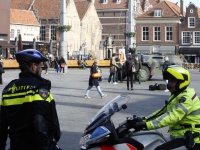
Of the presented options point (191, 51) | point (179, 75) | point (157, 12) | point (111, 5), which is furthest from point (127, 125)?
point (111, 5)

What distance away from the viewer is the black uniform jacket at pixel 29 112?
4.23 metres

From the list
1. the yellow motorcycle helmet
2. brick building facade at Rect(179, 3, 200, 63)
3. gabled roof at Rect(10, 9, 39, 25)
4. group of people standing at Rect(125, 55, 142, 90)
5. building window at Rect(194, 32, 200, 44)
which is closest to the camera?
the yellow motorcycle helmet

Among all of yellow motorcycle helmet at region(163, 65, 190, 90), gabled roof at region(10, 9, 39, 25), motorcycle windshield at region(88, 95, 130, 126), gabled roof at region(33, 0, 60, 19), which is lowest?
motorcycle windshield at region(88, 95, 130, 126)

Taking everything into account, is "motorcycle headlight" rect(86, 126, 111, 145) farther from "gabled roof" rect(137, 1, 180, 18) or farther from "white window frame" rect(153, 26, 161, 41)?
"gabled roof" rect(137, 1, 180, 18)

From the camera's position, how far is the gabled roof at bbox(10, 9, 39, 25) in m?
76.6

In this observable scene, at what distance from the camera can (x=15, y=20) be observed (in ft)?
251

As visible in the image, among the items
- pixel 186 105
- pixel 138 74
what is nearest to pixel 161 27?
pixel 138 74

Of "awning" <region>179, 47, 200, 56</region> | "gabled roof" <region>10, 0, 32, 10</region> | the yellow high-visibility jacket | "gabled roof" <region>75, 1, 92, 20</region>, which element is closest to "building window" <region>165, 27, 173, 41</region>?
"awning" <region>179, 47, 200, 56</region>

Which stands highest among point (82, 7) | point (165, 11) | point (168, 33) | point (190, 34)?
point (82, 7)

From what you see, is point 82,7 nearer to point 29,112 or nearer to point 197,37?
point 197,37

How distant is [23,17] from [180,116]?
75.5m

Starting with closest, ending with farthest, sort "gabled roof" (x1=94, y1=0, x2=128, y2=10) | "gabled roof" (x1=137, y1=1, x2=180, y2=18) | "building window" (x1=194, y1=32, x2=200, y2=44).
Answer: "building window" (x1=194, y1=32, x2=200, y2=44)
"gabled roof" (x1=137, y1=1, x2=180, y2=18)
"gabled roof" (x1=94, y1=0, x2=128, y2=10)

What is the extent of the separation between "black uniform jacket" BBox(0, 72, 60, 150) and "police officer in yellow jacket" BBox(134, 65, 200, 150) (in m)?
1.09

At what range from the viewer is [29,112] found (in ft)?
14.1
